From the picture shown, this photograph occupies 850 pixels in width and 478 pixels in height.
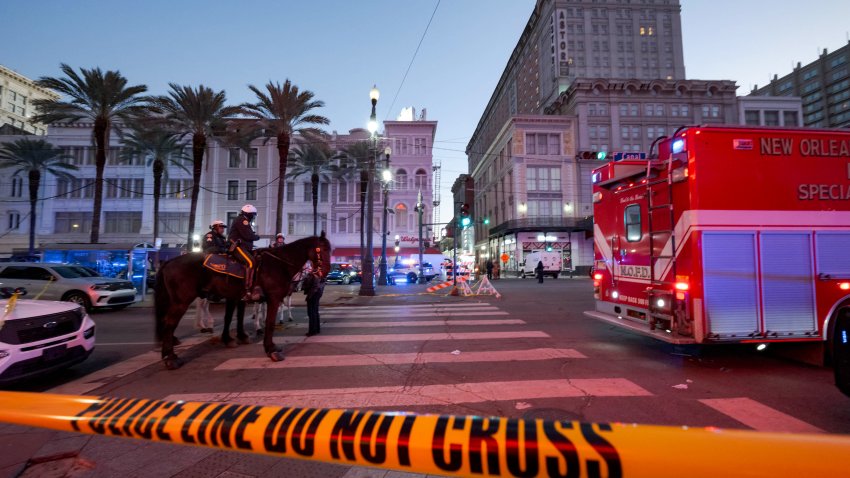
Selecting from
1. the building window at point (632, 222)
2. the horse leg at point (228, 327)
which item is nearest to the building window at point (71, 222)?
the horse leg at point (228, 327)

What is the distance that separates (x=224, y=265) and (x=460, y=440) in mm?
6153

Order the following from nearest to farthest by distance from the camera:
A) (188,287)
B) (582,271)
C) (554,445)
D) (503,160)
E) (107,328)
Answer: (554,445) → (188,287) → (107,328) → (582,271) → (503,160)

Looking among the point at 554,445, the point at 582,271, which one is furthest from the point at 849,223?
the point at 582,271

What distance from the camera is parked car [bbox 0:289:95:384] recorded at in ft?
15.0

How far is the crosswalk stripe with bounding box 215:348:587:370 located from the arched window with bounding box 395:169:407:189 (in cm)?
4164

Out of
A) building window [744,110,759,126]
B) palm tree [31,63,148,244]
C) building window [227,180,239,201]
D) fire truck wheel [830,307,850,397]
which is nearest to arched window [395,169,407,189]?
building window [227,180,239,201]

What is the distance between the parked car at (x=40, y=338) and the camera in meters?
4.57

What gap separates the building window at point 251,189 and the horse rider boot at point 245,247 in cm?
4153

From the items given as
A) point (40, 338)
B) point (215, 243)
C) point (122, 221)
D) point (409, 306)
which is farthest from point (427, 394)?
point (122, 221)

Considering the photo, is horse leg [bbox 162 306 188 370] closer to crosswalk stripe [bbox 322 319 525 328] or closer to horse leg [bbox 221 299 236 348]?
horse leg [bbox 221 299 236 348]

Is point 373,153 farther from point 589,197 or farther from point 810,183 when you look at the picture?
point 589,197

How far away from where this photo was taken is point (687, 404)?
436 centimetres

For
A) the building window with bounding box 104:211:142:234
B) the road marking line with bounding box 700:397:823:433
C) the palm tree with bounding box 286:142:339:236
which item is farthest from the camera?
the building window with bounding box 104:211:142:234

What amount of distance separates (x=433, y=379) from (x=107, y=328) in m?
9.09
